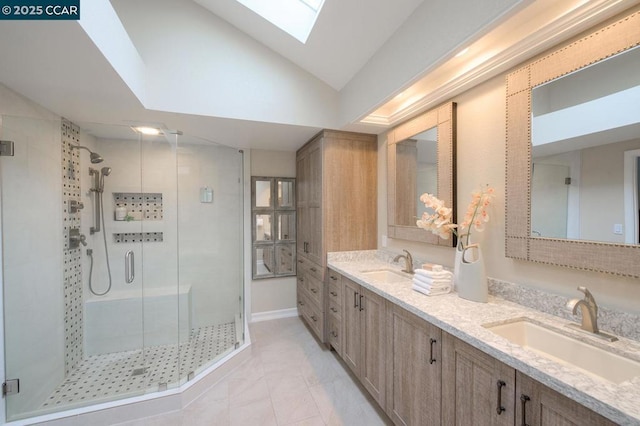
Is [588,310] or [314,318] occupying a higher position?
[588,310]

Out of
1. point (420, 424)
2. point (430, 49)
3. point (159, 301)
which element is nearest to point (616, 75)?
point (430, 49)

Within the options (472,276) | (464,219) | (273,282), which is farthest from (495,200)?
(273,282)

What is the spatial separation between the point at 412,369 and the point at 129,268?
9.72 feet

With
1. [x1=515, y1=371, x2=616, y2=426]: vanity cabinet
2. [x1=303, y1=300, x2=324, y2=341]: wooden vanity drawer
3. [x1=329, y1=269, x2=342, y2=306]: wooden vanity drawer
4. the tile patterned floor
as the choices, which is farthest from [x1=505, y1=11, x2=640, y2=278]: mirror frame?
[x1=303, y1=300, x2=324, y2=341]: wooden vanity drawer

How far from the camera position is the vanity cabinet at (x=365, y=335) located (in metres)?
1.82

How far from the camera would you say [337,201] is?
2766 millimetres

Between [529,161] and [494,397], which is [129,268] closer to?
[494,397]

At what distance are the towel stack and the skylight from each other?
2.11m

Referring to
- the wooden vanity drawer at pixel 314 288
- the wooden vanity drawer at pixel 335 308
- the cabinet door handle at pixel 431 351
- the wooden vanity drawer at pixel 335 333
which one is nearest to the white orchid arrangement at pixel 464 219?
the cabinet door handle at pixel 431 351

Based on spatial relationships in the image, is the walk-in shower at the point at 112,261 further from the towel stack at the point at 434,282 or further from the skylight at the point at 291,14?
the towel stack at the point at 434,282

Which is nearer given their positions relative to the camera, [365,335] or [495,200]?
[495,200]

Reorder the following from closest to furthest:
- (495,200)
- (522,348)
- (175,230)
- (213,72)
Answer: (522,348), (495,200), (213,72), (175,230)

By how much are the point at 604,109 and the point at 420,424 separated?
180 centimetres

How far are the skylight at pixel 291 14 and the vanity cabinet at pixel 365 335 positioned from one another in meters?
2.20
